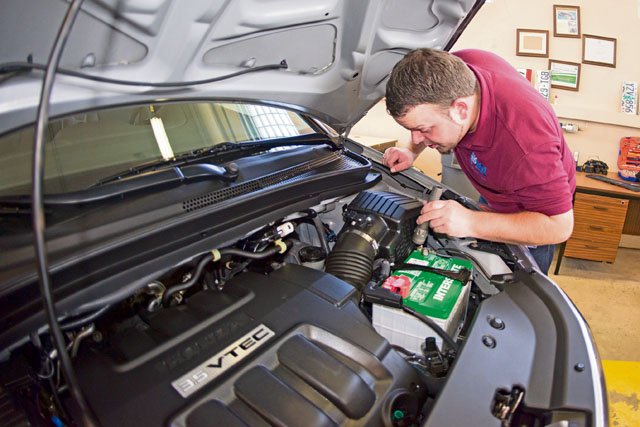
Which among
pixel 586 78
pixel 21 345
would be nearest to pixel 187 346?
pixel 21 345

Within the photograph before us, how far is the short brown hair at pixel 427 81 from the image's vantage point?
1.17 metres

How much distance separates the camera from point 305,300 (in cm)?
91

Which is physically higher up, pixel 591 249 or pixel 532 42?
pixel 532 42

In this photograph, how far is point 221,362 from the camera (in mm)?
760

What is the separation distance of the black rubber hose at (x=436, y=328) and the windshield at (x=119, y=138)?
Result: 739 mm

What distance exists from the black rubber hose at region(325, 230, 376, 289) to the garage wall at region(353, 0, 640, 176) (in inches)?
139

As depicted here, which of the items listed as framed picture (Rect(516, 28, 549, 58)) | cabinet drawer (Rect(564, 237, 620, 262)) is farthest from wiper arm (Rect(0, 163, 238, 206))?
framed picture (Rect(516, 28, 549, 58))

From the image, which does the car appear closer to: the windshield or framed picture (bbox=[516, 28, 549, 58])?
the windshield

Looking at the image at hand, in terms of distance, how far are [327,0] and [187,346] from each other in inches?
36.0

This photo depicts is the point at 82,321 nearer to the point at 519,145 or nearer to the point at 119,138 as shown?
the point at 119,138

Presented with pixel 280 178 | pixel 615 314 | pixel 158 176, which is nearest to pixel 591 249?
pixel 615 314

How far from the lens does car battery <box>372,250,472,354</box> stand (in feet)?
3.15

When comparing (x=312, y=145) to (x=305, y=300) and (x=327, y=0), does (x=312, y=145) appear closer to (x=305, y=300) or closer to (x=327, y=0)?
(x=327, y=0)

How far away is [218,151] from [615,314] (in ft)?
9.91
